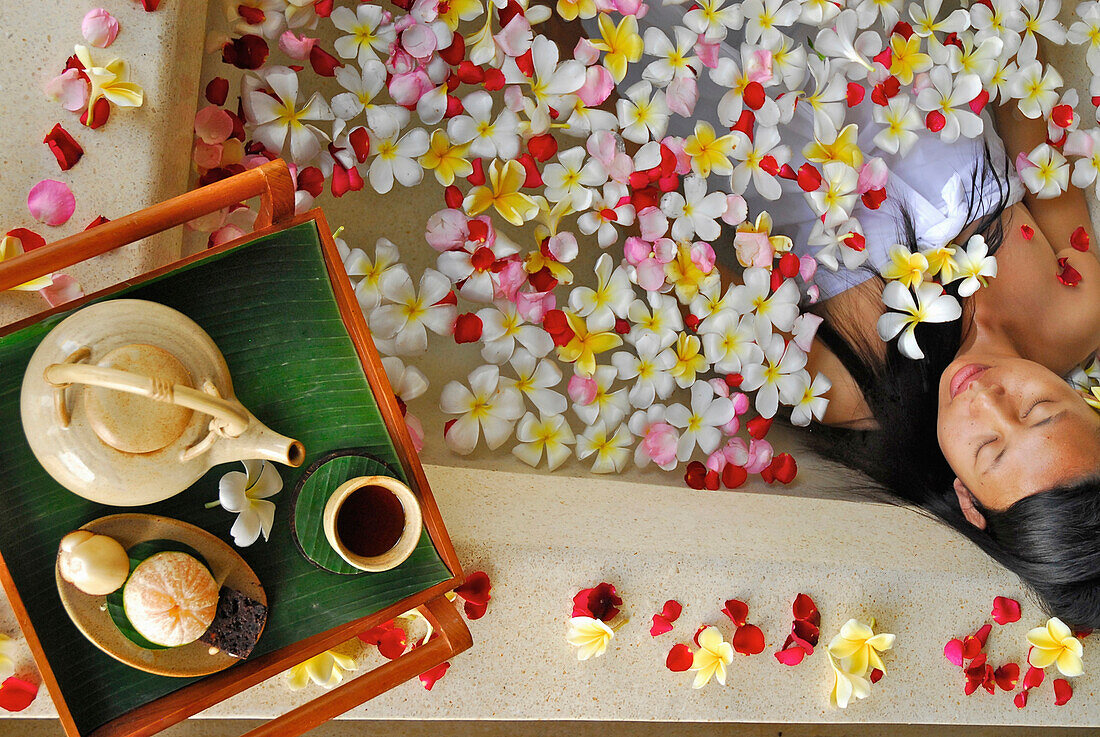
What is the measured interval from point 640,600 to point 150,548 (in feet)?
2.21

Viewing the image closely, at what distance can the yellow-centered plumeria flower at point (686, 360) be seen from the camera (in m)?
1.42

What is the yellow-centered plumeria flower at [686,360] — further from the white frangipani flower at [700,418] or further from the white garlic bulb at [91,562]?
the white garlic bulb at [91,562]

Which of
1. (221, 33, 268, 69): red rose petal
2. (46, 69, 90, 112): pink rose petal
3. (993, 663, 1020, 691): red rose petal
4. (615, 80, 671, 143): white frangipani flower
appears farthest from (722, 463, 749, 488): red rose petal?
(46, 69, 90, 112): pink rose petal

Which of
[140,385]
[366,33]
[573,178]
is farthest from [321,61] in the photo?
[140,385]

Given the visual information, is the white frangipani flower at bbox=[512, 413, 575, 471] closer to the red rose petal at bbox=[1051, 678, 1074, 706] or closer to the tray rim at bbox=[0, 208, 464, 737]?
the tray rim at bbox=[0, 208, 464, 737]

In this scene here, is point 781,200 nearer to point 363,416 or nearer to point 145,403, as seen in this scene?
point 363,416

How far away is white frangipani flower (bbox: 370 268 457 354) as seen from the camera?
4.01 ft

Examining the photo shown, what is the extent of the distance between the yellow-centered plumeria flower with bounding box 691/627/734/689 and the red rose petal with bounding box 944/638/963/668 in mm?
412

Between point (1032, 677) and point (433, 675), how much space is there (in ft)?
3.35

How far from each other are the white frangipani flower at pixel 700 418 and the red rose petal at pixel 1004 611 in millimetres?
542

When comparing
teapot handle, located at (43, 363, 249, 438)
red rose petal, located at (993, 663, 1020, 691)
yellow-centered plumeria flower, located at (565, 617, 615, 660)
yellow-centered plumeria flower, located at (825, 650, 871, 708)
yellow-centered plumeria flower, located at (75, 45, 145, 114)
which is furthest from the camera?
red rose petal, located at (993, 663, 1020, 691)

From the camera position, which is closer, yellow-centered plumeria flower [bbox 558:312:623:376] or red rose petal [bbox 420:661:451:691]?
red rose petal [bbox 420:661:451:691]

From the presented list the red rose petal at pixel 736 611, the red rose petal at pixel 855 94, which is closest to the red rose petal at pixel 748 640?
the red rose petal at pixel 736 611

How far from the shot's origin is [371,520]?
2.82 ft
